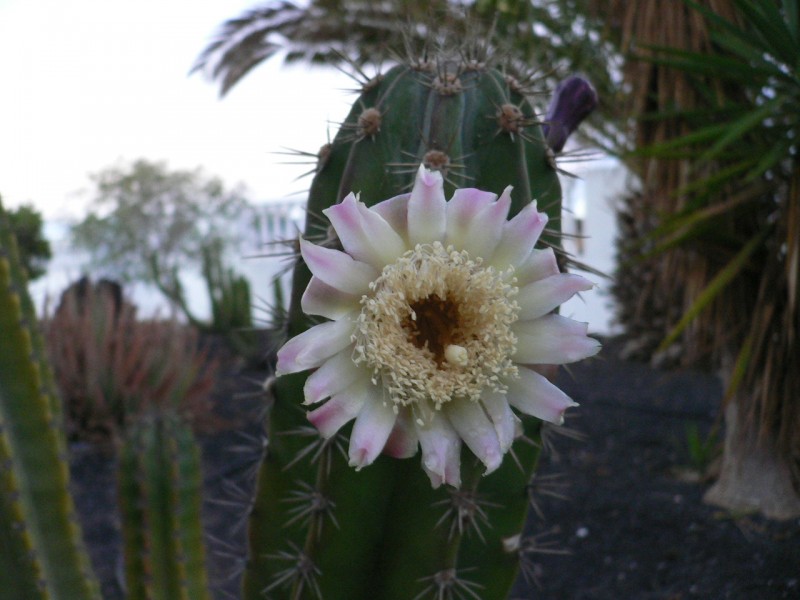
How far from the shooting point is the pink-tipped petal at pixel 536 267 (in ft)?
2.57

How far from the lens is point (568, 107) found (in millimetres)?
1180

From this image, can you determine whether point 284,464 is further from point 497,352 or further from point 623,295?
point 623,295

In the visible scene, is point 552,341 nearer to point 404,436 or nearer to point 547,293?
point 547,293

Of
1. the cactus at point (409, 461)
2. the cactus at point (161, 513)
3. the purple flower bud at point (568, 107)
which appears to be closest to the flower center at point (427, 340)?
the cactus at point (409, 461)

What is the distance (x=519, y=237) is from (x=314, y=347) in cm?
24

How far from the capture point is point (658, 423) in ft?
14.2

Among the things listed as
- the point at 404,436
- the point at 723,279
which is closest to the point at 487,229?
the point at 404,436

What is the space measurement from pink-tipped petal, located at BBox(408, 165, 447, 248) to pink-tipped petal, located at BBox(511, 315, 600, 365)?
0.13 meters

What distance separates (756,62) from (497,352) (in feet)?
6.75

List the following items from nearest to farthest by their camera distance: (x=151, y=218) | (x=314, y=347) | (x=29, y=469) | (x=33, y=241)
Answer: (x=314, y=347)
(x=29, y=469)
(x=33, y=241)
(x=151, y=218)

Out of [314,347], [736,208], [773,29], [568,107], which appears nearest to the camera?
[314,347]

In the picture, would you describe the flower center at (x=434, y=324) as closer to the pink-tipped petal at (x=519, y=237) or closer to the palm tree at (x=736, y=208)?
the pink-tipped petal at (x=519, y=237)

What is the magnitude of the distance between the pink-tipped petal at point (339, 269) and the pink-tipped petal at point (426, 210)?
0.06m

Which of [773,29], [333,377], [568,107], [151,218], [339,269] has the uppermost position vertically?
[773,29]
